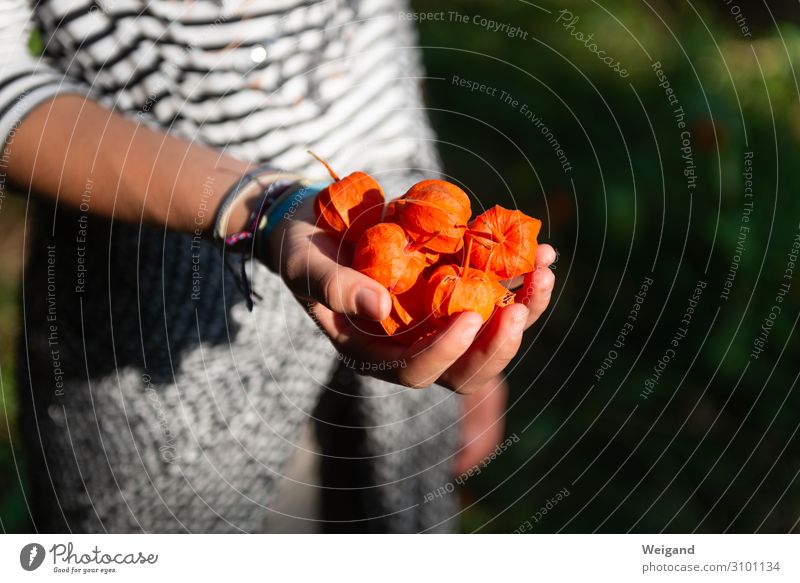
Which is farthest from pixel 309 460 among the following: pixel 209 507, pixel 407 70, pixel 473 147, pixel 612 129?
pixel 612 129

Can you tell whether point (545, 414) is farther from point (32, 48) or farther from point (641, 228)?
point (32, 48)

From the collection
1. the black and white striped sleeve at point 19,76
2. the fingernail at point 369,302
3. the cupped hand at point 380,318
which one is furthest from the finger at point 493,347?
the black and white striped sleeve at point 19,76

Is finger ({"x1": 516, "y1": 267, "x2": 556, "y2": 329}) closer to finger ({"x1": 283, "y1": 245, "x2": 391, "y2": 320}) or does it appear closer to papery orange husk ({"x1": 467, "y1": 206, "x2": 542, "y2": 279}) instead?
papery orange husk ({"x1": 467, "y1": 206, "x2": 542, "y2": 279})

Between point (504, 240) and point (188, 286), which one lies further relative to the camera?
point (188, 286)

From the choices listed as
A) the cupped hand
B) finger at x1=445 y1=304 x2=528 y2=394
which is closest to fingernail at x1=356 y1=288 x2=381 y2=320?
the cupped hand

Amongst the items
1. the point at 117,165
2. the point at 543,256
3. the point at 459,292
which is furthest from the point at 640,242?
the point at 117,165

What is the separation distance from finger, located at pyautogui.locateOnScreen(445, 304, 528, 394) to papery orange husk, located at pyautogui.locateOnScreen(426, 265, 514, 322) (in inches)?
0.6

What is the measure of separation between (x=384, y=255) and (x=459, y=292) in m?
0.07

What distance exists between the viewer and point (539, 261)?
65 centimetres

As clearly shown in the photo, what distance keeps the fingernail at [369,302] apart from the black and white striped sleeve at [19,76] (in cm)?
33

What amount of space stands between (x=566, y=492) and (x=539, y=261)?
2.23ft

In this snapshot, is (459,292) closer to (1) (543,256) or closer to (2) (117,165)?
(1) (543,256)

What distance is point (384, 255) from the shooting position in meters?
0.57

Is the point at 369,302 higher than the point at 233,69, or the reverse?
the point at 233,69
